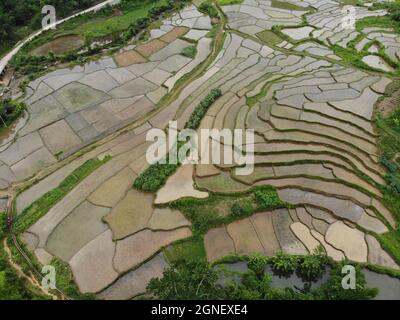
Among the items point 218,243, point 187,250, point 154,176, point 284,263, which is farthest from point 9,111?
Result: point 284,263

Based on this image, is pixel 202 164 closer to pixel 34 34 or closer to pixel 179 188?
pixel 179 188

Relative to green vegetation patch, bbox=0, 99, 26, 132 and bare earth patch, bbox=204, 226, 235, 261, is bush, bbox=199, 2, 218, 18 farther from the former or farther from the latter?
bare earth patch, bbox=204, 226, 235, 261

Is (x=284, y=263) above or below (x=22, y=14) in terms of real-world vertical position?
below

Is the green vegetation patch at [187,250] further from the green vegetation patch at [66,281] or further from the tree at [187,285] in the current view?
the green vegetation patch at [66,281]

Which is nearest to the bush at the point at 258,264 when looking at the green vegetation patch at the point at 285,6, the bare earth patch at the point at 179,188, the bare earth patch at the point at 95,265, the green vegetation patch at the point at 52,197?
the bare earth patch at the point at 179,188

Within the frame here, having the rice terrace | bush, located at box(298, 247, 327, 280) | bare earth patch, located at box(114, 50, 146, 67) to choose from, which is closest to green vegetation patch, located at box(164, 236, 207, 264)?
the rice terrace

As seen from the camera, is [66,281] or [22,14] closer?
[66,281]

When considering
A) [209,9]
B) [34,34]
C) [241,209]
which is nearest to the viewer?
[241,209]
